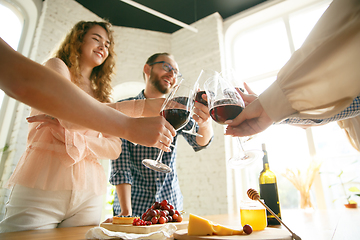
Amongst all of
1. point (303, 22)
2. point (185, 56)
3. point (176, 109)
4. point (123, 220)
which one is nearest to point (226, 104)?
point (176, 109)

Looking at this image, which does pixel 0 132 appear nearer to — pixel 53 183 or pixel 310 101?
pixel 53 183

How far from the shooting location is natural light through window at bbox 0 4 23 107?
315cm

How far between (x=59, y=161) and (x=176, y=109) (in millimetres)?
649

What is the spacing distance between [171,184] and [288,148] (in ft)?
7.75

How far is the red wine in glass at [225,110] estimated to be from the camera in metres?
0.85

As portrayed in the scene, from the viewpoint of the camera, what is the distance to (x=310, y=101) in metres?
0.67

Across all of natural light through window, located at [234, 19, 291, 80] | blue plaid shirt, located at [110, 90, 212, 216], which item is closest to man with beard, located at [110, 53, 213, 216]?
blue plaid shirt, located at [110, 90, 212, 216]

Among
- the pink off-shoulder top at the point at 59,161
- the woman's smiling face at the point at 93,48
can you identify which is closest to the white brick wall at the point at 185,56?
the woman's smiling face at the point at 93,48

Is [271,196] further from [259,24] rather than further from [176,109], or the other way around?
[259,24]

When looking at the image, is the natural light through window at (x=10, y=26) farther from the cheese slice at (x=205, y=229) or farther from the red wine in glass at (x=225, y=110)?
the cheese slice at (x=205, y=229)

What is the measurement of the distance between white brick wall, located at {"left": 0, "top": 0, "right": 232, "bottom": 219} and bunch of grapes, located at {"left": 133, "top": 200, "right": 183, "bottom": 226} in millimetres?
2504

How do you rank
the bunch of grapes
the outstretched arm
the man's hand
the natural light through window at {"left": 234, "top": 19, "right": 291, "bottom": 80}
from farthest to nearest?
the natural light through window at {"left": 234, "top": 19, "right": 291, "bottom": 80} < the man's hand < the bunch of grapes < the outstretched arm

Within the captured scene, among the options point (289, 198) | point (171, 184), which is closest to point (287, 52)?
point (289, 198)

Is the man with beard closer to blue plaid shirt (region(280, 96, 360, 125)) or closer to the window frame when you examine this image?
blue plaid shirt (region(280, 96, 360, 125))
